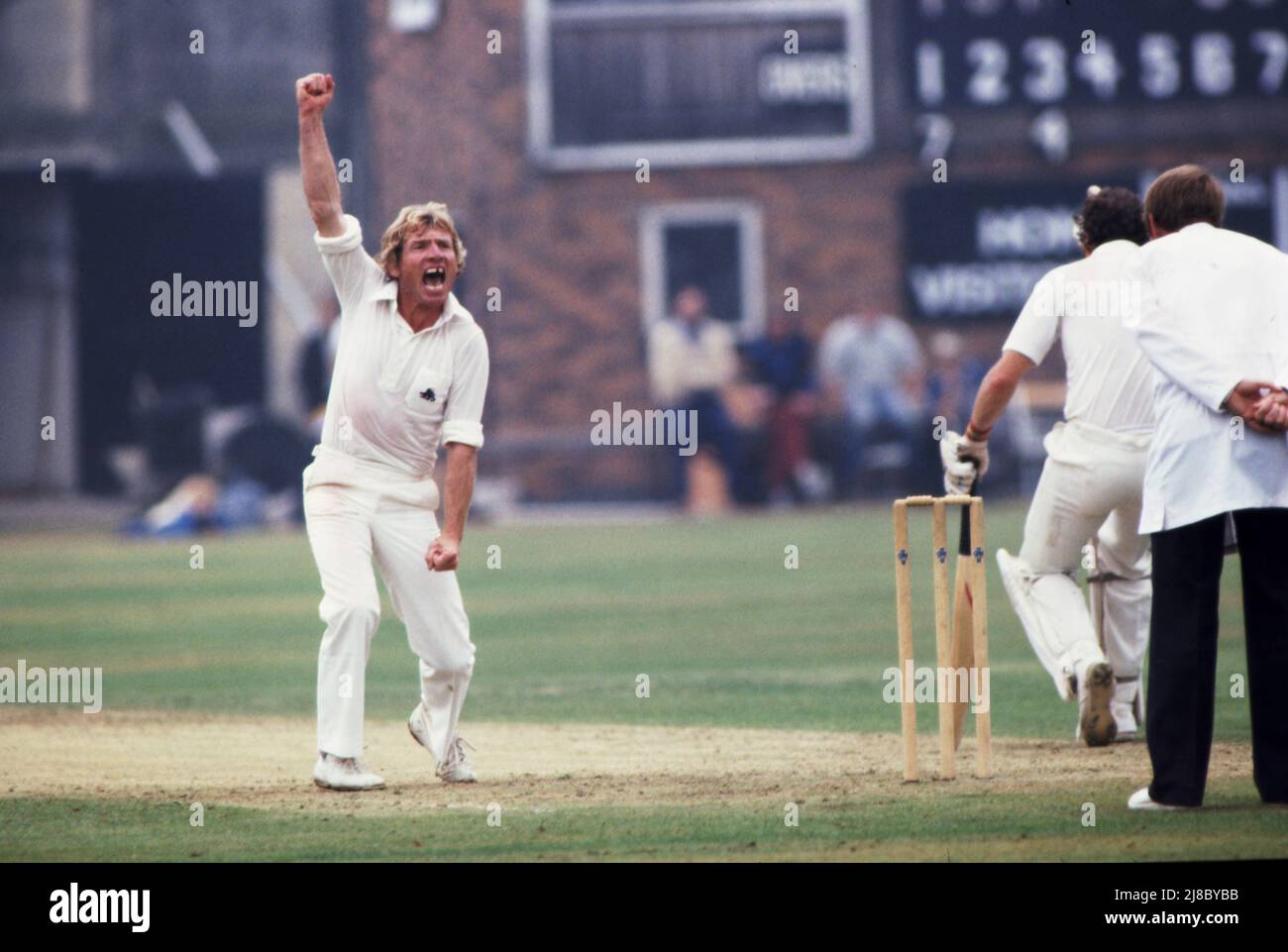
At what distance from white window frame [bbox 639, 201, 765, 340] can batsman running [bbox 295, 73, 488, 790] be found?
21.3m

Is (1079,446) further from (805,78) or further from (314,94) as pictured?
(805,78)

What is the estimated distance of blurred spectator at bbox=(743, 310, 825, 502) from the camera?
27.1 m

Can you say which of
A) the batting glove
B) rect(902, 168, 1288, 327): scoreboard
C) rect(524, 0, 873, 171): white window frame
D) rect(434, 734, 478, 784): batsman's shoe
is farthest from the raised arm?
rect(524, 0, 873, 171): white window frame

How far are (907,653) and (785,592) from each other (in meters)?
9.48

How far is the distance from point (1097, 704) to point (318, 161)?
12.2ft

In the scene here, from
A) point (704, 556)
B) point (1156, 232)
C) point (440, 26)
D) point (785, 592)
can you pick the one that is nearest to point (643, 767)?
point (1156, 232)

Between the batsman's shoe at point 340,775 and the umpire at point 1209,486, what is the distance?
282 centimetres

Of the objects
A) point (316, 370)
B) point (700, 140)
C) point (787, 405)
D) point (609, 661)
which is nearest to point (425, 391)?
point (609, 661)

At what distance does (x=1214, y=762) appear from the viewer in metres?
8.93

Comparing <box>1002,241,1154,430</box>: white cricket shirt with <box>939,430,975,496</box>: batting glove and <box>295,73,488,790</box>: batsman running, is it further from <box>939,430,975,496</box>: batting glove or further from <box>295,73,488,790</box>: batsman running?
<box>295,73,488,790</box>: batsman running

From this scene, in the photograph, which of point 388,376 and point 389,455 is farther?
point 389,455

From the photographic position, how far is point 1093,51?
27406 millimetres

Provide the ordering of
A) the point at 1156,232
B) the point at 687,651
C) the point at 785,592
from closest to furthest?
the point at 1156,232 → the point at 687,651 → the point at 785,592
